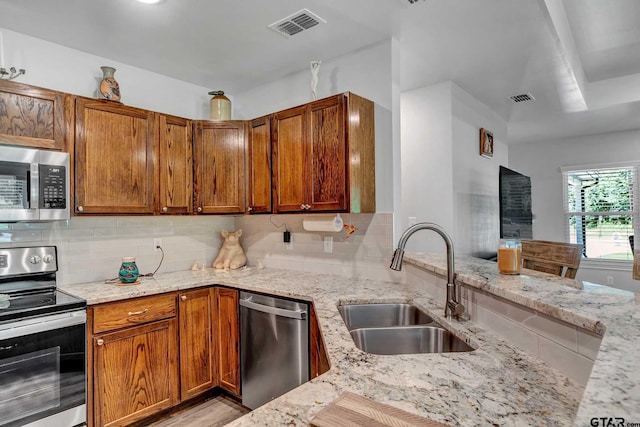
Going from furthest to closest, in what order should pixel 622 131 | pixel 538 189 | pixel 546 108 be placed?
pixel 538 189 < pixel 622 131 < pixel 546 108

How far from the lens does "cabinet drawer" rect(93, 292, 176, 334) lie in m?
2.16

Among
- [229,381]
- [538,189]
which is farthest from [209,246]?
[538,189]

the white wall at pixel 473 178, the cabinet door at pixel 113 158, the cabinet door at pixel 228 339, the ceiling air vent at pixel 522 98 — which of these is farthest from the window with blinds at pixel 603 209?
the cabinet door at pixel 113 158

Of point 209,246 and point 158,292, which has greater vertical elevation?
point 209,246

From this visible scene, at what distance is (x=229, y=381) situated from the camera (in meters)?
2.64

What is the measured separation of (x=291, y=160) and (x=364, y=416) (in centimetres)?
207

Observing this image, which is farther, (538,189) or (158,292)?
(538,189)

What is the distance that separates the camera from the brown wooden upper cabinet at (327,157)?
2.37 meters

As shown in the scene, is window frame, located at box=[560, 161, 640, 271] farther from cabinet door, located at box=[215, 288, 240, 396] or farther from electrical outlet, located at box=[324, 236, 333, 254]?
cabinet door, located at box=[215, 288, 240, 396]

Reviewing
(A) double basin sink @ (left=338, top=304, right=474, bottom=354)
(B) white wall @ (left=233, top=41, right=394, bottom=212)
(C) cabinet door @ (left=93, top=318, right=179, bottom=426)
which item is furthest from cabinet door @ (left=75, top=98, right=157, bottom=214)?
(A) double basin sink @ (left=338, top=304, right=474, bottom=354)

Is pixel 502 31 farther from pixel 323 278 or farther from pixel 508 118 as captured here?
pixel 508 118

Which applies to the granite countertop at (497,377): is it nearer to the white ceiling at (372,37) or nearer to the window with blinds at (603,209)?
the white ceiling at (372,37)

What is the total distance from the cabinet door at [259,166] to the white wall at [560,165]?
5127 mm

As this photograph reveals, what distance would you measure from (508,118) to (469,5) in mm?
3032
